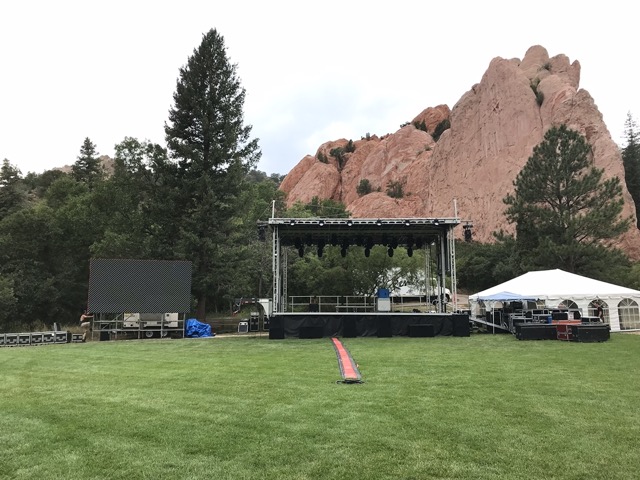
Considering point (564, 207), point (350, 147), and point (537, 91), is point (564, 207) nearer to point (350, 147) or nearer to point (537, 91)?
point (537, 91)

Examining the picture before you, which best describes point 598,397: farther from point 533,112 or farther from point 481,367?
point 533,112

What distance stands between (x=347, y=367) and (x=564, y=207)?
23.0 metres

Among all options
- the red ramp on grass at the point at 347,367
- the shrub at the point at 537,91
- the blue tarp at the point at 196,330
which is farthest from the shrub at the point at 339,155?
the red ramp on grass at the point at 347,367

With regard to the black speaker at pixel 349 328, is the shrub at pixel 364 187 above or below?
above

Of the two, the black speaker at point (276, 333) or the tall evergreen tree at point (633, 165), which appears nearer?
the black speaker at point (276, 333)

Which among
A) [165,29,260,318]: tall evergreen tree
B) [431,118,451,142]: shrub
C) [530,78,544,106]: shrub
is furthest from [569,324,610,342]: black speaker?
[431,118,451,142]: shrub

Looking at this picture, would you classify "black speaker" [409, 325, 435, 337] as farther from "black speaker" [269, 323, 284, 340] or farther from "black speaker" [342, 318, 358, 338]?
"black speaker" [269, 323, 284, 340]

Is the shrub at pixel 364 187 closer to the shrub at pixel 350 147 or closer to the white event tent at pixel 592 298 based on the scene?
the shrub at pixel 350 147

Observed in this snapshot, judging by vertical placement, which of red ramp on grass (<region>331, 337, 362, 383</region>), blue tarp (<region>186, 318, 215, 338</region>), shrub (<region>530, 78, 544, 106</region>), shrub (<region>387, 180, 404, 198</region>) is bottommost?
red ramp on grass (<region>331, 337, 362, 383</region>)

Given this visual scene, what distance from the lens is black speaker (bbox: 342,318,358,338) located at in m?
17.9

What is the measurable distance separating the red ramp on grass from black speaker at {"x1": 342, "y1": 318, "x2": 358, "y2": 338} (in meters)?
4.32

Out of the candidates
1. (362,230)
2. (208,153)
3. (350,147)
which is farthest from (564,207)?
(350,147)

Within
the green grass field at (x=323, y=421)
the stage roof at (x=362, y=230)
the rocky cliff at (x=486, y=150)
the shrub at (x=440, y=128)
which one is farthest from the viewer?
the shrub at (x=440, y=128)

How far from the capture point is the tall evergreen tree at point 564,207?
25.3 metres
